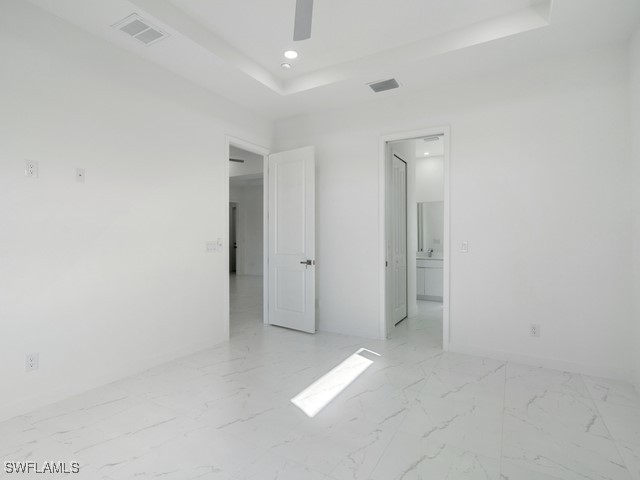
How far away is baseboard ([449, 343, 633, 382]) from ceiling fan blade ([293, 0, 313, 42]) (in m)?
3.29

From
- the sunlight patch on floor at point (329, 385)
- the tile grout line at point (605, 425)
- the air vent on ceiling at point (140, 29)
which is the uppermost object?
the air vent on ceiling at point (140, 29)

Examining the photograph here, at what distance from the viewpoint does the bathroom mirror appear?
6895mm

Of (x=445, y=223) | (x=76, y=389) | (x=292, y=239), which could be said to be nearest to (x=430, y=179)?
(x=445, y=223)

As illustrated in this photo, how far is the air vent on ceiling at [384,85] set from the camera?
3574mm

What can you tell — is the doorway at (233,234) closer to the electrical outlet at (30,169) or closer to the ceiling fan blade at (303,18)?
Result: the electrical outlet at (30,169)

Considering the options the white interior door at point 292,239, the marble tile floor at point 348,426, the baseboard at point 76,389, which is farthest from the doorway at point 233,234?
the marble tile floor at point 348,426

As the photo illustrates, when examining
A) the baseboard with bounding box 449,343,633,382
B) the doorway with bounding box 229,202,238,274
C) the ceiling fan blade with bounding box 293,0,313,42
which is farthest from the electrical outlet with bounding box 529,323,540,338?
the doorway with bounding box 229,202,238,274

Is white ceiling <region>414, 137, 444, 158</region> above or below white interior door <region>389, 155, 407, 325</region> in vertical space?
above

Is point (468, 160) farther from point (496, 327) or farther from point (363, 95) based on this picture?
point (496, 327)

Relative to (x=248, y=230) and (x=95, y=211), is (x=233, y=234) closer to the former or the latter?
(x=248, y=230)

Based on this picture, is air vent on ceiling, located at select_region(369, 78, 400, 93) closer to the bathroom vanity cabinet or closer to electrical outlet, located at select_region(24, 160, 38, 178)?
electrical outlet, located at select_region(24, 160, 38, 178)

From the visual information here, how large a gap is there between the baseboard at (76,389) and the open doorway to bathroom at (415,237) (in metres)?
2.46

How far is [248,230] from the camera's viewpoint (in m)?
10.7

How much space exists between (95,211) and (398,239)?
357 centimetres
